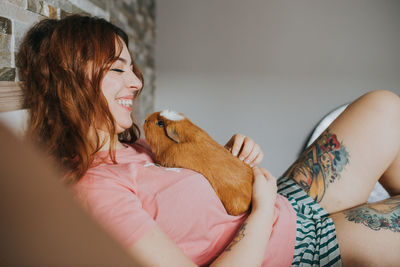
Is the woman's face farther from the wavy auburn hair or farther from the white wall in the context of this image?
the white wall

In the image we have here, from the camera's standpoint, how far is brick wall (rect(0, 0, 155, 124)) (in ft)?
2.45

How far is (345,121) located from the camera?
101 cm

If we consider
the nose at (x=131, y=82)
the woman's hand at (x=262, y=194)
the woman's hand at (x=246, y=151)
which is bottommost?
the woman's hand at (x=262, y=194)

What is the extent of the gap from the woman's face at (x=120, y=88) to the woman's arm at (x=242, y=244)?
16.9 inches

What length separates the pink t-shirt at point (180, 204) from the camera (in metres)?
0.66

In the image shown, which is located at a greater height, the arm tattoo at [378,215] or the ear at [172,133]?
the ear at [172,133]

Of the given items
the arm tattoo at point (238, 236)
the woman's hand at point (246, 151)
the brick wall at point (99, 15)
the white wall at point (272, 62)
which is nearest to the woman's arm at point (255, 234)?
the arm tattoo at point (238, 236)

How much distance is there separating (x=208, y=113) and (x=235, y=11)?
0.85 m

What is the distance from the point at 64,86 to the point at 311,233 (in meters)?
0.92

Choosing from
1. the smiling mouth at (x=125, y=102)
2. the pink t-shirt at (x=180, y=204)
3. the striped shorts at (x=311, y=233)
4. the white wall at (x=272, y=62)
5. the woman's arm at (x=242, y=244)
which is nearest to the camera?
the woman's arm at (x=242, y=244)

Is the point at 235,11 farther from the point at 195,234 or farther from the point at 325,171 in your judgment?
the point at 195,234

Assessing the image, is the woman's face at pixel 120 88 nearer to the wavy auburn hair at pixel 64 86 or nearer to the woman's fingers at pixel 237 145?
the wavy auburn hair at pixel 64 86

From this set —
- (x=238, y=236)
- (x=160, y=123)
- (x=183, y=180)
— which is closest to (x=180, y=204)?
(x=183, y=180)

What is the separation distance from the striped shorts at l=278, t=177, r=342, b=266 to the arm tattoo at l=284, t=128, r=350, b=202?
3 cm
